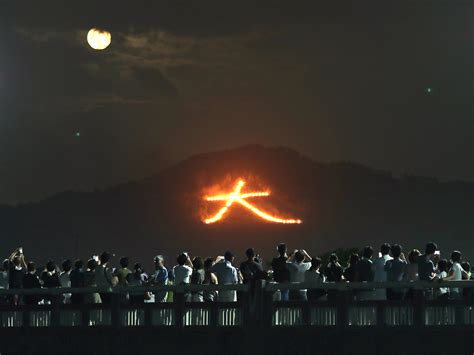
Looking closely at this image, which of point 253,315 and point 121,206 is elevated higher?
point 121,206

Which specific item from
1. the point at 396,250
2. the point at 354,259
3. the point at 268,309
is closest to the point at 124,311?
the point at 268,309

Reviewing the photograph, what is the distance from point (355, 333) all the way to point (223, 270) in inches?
127

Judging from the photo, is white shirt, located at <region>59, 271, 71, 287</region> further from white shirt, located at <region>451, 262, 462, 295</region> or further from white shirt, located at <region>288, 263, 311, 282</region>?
white shirt, located at <region>451, 262, 462, 295</region>

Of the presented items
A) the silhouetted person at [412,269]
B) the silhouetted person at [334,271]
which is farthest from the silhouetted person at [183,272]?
the silhouetted person at [412,269]

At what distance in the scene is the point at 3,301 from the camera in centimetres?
3741

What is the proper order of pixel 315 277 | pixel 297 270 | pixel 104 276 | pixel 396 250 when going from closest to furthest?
pixel 396 250
pixel 315 277
pixel 297 270
pixel 104 276

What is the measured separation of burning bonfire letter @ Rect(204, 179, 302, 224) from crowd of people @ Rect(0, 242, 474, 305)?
Answer: 8797 centimetres

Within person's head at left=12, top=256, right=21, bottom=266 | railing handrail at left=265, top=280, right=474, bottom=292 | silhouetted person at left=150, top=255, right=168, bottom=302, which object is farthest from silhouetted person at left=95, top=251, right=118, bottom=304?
railing handrail at left=265, top=280, right=474, bottom=292

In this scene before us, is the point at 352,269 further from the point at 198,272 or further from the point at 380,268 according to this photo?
the point at 198,272

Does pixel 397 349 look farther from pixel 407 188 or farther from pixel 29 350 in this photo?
pixel 407 188

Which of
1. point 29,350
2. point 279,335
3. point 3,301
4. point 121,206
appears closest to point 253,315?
point 279,335

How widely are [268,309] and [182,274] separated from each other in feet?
6.77

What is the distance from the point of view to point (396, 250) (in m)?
29.1

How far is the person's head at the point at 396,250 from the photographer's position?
2892cm
